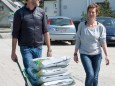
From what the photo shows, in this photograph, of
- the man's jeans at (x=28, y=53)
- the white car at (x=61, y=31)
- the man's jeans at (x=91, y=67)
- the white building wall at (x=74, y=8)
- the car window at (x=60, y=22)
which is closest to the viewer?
the man's jeans at (x=28, y=53)

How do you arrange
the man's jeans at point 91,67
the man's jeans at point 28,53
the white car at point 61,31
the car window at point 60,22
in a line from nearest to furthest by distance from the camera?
the man's jeans at point 28,53, the man's jeans at point 91,67, the white car at point 61,31, the car window at point 60,22

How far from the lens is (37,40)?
6.40 m

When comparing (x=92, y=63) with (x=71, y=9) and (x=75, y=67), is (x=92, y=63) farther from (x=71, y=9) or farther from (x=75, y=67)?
(x=71, y=9)

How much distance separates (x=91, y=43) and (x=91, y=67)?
1.37ft

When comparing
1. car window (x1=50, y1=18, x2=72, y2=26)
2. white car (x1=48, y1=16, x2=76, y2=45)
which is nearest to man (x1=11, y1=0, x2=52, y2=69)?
white car (x1=48, y1=16, x2=76, y2=45)

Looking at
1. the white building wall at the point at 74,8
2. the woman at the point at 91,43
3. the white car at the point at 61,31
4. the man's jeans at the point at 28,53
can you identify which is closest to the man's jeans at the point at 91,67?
the woman at the point at 91,43

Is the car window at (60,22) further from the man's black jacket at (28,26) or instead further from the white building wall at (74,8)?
the white building wall at (74,8)

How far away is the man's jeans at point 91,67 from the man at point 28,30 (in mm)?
914

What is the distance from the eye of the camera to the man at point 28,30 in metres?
6.32

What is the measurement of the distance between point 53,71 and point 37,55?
37.4 inches

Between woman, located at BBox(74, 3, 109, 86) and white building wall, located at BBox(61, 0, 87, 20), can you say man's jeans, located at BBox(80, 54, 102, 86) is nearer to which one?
woman, located at BBox(74, 3, 109, 86)

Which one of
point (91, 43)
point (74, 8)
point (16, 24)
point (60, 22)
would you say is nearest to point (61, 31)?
point (60, 22)

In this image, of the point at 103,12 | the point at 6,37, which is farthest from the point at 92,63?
the point at 103,12

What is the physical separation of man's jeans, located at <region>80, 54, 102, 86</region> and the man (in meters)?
0.91
